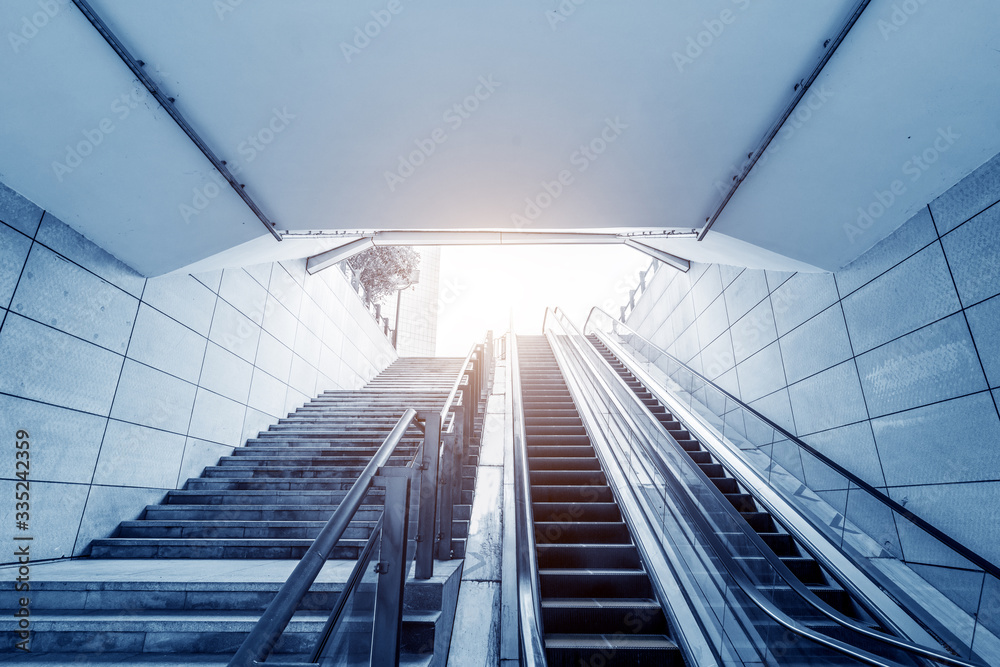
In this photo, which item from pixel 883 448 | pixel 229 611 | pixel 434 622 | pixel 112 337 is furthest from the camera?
pixel 112 337

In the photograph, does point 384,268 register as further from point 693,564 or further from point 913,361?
point 913,361

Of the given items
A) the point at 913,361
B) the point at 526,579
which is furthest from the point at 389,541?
the point at 913,361

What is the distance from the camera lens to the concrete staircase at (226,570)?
6.93 feet

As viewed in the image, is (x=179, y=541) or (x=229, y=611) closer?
(x=229, y=611)

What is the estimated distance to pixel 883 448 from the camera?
3.50 metres

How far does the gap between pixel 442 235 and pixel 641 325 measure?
6311 mm

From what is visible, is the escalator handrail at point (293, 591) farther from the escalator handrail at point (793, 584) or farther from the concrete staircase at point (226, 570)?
the escalator handrail at point (793, 584)

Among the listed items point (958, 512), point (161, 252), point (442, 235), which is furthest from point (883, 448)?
point (161, 252)

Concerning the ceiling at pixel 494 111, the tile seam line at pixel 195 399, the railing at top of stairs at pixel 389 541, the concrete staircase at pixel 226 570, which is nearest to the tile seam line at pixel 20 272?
the ceiling at pixel 494 111

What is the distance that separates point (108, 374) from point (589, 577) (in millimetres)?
3857

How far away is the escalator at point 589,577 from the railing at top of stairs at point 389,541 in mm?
657

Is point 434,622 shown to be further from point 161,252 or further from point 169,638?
point 161,252

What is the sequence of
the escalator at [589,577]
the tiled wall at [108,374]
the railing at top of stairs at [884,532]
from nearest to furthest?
the railing at top of stairs at [884,532] < the escalator at [589,577] < the tiled wall at [108,374]

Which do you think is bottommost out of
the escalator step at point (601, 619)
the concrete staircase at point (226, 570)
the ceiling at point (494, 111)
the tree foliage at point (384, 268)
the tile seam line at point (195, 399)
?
the escalator step at point (601, 619)
